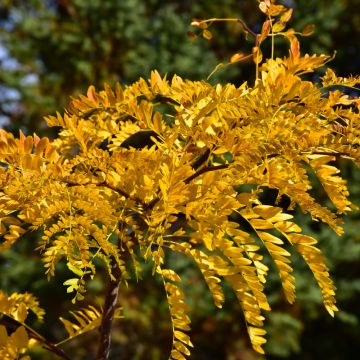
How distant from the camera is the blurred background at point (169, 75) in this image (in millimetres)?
6105

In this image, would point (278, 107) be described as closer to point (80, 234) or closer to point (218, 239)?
point (218, 239)

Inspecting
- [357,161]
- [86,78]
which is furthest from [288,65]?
[86,78]

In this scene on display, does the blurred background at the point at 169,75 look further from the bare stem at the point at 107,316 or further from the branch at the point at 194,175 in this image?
the branch at the point at 194,175

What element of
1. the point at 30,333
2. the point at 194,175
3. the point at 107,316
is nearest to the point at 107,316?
the point at 107,316

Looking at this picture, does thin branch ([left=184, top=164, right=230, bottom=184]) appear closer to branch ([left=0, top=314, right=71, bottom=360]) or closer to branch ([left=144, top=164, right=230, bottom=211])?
branch ([left=144, top=164, right=230, bottom=211])

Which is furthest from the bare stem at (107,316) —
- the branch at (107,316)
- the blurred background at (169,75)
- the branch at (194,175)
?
the blurred background at (169,75)

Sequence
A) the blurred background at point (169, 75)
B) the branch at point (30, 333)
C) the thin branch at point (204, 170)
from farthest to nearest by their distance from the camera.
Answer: the blurred background at point (169, 75)
the branch at point (30, 333)
the thin branch at point (204, 170)

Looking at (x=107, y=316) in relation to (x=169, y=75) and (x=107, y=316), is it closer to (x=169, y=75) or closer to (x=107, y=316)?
(x=107, y=316)

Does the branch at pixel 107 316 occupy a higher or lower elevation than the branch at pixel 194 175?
lower

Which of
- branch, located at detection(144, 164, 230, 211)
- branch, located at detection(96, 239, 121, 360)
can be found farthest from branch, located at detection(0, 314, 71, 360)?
branch, located at detection(144, 164, 230, 211)

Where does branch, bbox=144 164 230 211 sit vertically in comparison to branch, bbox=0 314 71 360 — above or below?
above

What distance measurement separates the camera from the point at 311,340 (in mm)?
6816

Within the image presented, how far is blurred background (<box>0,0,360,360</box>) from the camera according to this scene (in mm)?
6105

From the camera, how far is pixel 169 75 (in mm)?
6457
